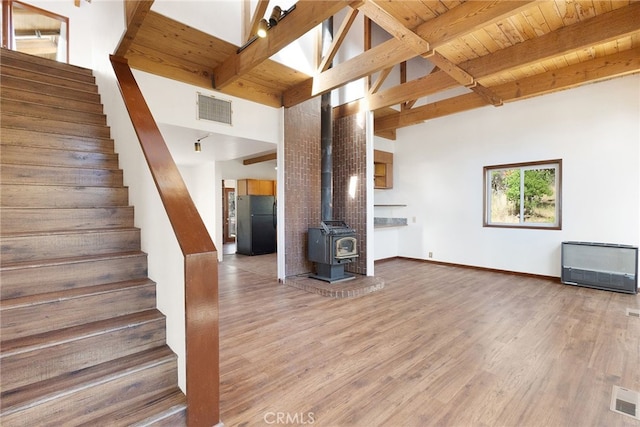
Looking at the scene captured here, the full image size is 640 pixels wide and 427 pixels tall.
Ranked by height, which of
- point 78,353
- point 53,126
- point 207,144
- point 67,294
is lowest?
point 78,353

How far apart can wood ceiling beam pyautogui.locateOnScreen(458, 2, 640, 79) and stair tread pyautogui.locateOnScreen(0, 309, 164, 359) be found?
4247mm

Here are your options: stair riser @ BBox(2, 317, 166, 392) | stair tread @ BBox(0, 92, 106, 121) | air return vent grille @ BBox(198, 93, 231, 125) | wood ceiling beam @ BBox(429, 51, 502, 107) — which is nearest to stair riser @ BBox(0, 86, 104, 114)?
stair tread @ BBox(0, 92, 106, 121)

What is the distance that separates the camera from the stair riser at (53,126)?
8.35 ft

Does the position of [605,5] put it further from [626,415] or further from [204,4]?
[204,4]

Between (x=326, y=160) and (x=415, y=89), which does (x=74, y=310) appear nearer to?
(x=326, y=160)

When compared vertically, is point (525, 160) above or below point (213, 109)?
below

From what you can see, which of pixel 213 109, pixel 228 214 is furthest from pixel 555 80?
pixel 228 214

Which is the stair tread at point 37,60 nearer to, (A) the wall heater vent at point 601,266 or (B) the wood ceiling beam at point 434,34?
(B) the wood ceiling beam at point 434,34

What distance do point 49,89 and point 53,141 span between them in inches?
38.3

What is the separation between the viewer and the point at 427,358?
244cm

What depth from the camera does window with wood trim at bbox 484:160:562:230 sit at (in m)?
5.08

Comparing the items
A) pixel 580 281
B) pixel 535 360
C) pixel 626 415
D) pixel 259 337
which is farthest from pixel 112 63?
pixel 580 281

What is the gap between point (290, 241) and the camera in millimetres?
4895

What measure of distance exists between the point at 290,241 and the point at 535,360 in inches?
135
